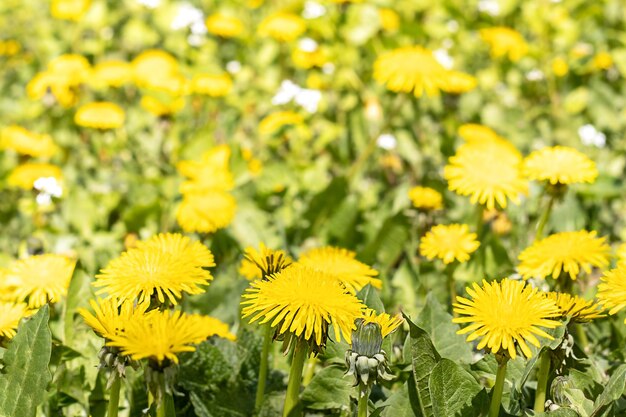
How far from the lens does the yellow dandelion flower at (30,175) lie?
2.71m

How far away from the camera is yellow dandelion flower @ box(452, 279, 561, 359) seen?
1085 millimetres

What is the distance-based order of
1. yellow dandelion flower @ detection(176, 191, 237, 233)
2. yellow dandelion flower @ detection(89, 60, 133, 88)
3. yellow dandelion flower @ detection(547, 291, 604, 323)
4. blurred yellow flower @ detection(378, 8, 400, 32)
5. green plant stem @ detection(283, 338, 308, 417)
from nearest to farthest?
1. green plant stem @ detection(283, 338, 308, 417)
2. yellow dandelion flower @ detection(547, 291, 604, 323)
3. yellow dandelion flower @ detection(176, 191, 237, 233)
4. yellow dandelion flower @ detection(89, 60, 133, 88)
5. blurred yellow flower @ detection(378, 8, 400, 32)

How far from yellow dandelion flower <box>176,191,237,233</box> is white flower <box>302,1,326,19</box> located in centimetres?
163

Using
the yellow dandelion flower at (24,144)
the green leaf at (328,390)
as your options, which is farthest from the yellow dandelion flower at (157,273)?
the yellow dandelion flower at (24,144)

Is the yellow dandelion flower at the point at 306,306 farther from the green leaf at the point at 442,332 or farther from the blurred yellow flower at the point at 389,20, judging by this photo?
the blurred yellow flower at the point at 389,20

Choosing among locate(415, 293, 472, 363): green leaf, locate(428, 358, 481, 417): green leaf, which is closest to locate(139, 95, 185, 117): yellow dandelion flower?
locate(415, 293, 472, 363): green leaf

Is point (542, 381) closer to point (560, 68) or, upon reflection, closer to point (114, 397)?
point (114, 397)

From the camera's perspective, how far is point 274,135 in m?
3.01

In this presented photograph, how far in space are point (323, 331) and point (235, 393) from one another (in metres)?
0.44

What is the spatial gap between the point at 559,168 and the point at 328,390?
2.52 feet

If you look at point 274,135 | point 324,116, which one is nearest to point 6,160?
point 274,135

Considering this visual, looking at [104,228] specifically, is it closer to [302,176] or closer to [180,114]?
[302,176]

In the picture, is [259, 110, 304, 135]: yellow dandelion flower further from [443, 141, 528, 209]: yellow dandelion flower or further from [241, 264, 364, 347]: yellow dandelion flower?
[241, 264, 364, 347]: yellow dandelion flower

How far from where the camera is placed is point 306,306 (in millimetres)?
1117
